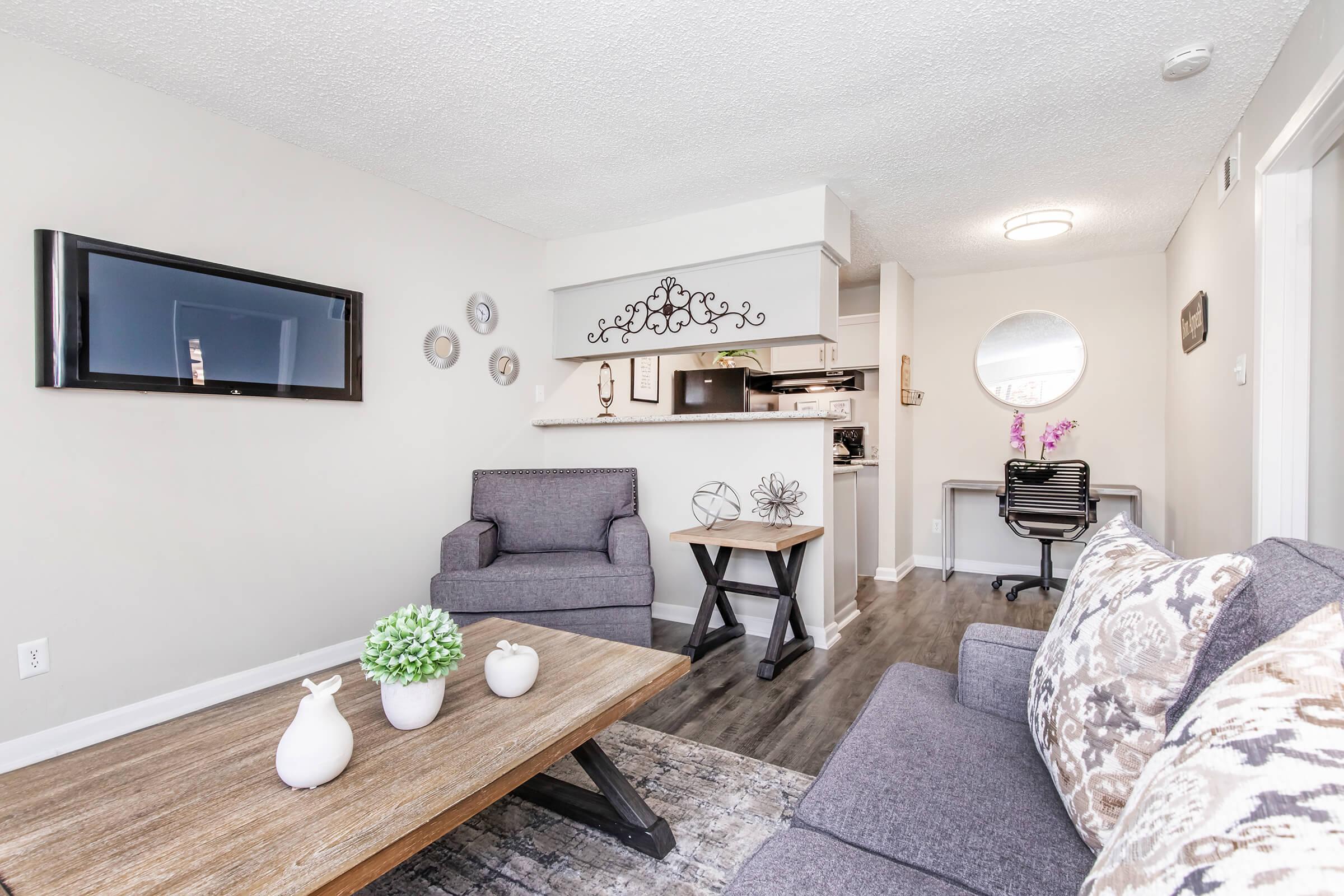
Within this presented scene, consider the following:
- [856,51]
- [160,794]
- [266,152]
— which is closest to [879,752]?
[160,794]

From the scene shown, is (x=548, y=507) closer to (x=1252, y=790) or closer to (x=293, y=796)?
(x=293, y=796)

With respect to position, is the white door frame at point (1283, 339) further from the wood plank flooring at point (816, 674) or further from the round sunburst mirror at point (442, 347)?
the round sunburst mirror at point (442, 347)

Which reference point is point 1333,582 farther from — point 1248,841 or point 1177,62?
point 1177,62

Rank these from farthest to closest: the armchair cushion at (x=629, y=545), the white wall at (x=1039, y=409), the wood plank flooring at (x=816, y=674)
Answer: the white wall at (x=1039, y=409) → the armchair cushion at (x=629, y=545) → the wood plank flooring at (x=816, y=674)

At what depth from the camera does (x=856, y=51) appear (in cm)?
209

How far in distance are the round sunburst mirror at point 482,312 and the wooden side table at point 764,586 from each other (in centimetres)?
171

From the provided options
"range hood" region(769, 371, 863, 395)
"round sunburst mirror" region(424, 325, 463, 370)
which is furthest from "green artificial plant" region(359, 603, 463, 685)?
"range hood" region(769, 371, 863, 395)

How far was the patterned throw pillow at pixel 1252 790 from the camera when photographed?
0.38m

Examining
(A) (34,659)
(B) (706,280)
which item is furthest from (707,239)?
(A) (34,659)

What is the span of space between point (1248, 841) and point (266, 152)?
3.44m

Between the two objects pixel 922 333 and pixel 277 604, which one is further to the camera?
pixel 922 333

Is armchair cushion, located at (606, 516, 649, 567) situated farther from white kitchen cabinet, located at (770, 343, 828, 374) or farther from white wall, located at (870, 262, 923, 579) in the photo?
white kitchen cabinet, located at (770, 343, 828, 374)

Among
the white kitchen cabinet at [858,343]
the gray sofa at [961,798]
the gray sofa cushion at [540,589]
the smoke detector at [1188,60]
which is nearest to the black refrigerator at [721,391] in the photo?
the white kitchen cabinet at [858,343]

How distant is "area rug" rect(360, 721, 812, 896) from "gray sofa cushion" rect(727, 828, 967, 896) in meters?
0.55
